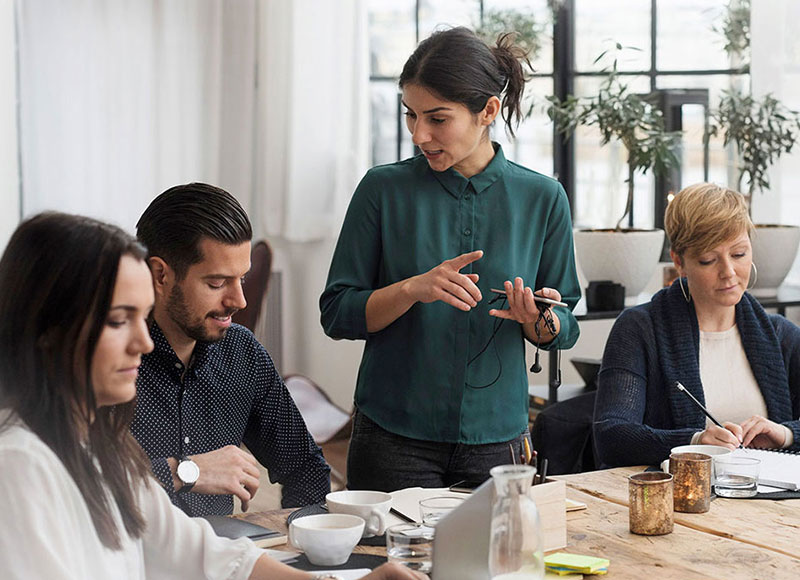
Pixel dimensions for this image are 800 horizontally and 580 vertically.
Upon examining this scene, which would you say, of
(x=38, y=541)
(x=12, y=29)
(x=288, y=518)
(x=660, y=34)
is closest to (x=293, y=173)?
(x=12, y=29)

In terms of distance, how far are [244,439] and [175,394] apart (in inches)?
9.4

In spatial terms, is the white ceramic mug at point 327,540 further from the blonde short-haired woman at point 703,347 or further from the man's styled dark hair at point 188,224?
the blonde short-haired woman at point 703,347

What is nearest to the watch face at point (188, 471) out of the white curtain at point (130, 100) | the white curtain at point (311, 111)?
the white curtain at point (130, 100)

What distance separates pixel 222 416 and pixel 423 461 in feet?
1.31

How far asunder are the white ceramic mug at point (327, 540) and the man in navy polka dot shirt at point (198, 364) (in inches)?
10.2

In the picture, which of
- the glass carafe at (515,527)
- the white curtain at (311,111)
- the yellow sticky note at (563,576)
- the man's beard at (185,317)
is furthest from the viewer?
the white curtain at (311,111)

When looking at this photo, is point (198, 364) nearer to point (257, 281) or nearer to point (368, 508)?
point (368, 508)

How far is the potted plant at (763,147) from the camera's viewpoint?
11.8 ft

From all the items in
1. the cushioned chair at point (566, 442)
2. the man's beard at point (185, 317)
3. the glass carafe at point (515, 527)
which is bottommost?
the cushioned chair at point (566, 442)

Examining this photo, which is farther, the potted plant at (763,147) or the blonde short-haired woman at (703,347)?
the potted plant at (763,147)

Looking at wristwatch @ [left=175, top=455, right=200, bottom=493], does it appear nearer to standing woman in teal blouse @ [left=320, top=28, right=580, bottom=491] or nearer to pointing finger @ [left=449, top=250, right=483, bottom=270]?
standing woman in teal blouse @ [left=320, top=28, right=580, bottom=491]

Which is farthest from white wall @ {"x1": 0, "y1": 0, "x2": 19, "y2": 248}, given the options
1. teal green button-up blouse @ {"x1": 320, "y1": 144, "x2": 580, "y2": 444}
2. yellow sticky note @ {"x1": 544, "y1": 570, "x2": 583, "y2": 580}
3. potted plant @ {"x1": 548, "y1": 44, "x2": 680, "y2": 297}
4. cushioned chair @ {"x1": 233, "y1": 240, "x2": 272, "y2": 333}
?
yellow sticky note @ {"x1": 544, "y1": 570, "x2": 583, "y2": 580}

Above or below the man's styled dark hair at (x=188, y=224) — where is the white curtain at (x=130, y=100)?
above

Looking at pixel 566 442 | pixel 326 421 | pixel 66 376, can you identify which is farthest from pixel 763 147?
pixel 66 376
